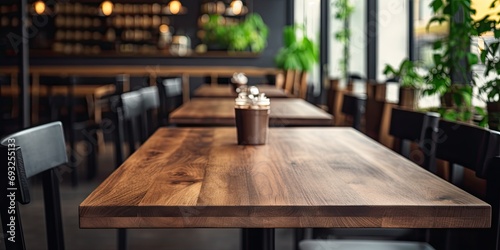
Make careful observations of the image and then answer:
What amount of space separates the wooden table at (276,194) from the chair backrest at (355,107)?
4.79ft

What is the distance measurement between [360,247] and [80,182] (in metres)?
4.41

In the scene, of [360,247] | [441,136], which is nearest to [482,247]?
[360,247]

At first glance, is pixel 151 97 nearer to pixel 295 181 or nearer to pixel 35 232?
pixel 35 232

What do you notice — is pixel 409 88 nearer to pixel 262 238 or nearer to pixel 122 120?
pixel 122 120

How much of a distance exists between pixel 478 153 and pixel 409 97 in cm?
191

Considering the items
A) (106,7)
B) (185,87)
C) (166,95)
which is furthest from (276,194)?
(106,7)

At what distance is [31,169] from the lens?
5.85ft

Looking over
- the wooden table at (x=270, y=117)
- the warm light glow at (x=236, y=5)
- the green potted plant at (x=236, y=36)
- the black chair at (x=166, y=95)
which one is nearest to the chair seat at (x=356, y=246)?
the wooden table at (x=270, y=117)

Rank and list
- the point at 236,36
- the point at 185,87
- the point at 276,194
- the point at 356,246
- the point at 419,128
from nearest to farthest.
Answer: the point at 276,194 → the point at 356,246 → the point at 419,128 → the point at 185,87 → the point at 236,36

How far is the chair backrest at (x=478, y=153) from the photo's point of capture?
164 centimetres

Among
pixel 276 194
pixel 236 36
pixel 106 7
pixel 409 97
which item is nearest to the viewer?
pixel 276 194

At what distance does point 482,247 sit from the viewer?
1682mm

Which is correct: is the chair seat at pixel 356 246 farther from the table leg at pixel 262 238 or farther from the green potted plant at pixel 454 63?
the green potted plant at pixel 454 63

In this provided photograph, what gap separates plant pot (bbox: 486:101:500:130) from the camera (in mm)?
2674
